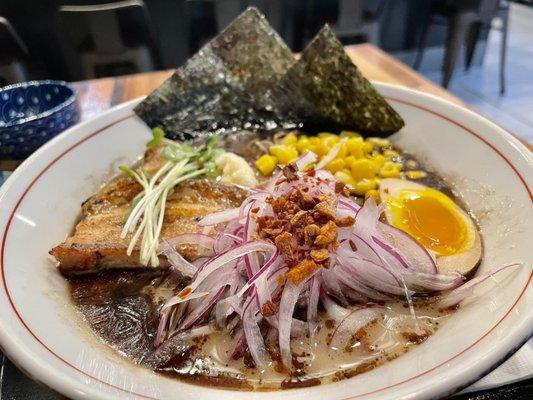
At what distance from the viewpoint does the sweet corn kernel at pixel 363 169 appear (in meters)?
1.92

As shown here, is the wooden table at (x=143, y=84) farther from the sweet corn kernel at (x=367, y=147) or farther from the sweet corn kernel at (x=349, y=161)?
the sweet corn kernel at (x=349, y=161)

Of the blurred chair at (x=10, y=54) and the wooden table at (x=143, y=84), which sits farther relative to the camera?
the blurred chair at (x=10, y=54)

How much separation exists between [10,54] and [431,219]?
3.49 m

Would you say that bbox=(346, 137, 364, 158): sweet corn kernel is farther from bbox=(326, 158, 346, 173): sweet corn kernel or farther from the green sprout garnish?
the green sprout garnish

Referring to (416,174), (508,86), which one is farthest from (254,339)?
(508,86)

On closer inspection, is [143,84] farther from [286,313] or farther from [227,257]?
[286,313]

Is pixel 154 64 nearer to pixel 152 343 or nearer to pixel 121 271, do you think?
pixel 121 271

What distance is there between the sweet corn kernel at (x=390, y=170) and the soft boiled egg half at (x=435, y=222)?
0.19ft

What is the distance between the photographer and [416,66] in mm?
5875

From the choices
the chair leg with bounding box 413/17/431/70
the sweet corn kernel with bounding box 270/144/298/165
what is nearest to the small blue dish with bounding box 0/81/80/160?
the sweet corn kernel with bounding box 270/144/298/165

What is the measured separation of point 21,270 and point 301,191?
0.89m

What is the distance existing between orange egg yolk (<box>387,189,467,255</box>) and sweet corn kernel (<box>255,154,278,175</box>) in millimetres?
560

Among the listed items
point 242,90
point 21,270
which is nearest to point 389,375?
point 21,270

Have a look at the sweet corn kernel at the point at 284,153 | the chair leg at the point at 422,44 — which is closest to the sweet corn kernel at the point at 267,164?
the sweet corn kernel at the point at 284,153
